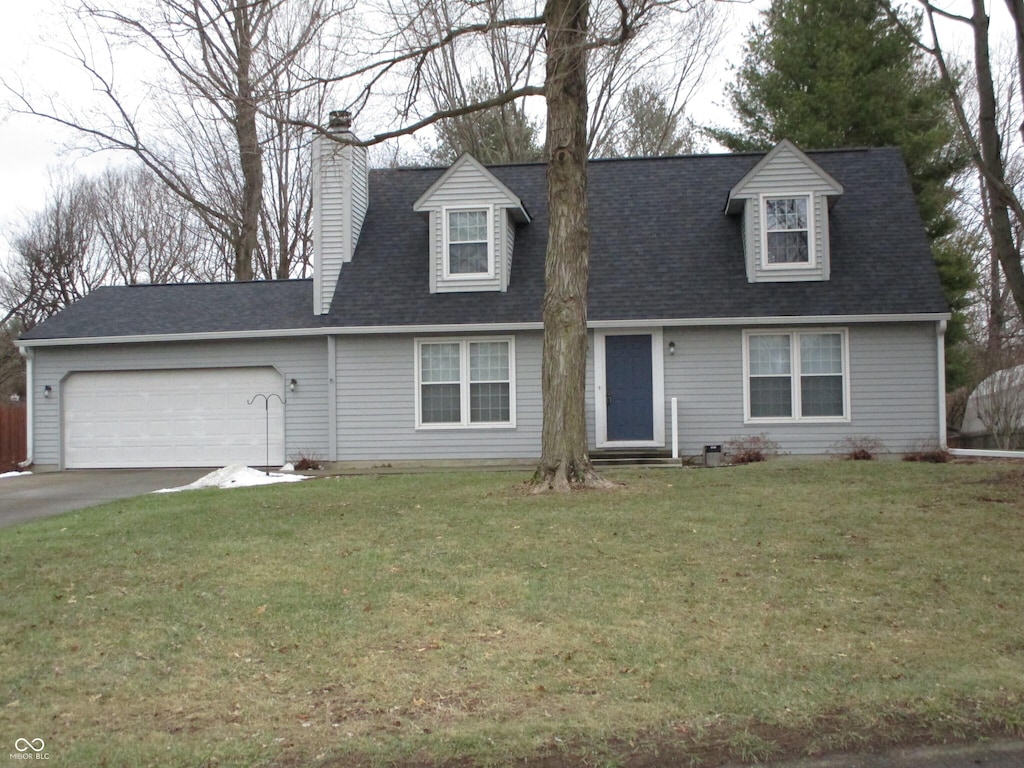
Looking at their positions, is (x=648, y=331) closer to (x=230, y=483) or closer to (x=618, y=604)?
(x=230, y=483)

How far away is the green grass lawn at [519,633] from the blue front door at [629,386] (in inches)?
260

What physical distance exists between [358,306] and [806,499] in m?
9.65

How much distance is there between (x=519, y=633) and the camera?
19.8ft

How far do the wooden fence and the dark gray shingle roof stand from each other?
2555 millimetres

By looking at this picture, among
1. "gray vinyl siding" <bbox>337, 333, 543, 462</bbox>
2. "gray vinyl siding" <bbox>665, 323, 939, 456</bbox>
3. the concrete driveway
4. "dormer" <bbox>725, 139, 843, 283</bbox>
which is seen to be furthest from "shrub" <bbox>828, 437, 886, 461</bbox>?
the concrete driveway

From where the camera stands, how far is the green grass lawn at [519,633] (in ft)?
15.3

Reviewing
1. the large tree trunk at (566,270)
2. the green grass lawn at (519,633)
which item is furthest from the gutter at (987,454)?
the large tree trunk at (566,270)

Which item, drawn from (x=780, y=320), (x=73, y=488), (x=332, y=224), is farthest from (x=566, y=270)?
(x=73, y=488)

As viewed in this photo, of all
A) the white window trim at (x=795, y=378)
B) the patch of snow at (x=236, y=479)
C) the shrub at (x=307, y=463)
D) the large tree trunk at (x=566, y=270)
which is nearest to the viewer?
the large tree trunk at (x=566, y=270)

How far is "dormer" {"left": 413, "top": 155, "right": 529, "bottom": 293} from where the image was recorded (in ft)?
56.8

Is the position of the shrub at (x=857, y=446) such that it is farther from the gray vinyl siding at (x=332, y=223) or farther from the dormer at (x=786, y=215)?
the gray vinyl siding at (x=332, y=223)

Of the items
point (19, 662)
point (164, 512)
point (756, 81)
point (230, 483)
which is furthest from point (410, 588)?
point (756, 81)

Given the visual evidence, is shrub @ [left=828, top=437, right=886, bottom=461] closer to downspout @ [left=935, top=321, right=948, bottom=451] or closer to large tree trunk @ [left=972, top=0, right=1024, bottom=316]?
downspout @ [left=935, top=321, right=948, bottom=451]

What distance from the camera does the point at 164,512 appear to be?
36.0ft
